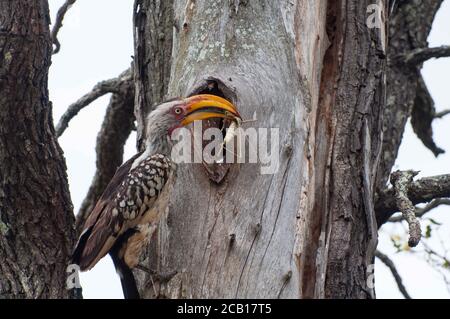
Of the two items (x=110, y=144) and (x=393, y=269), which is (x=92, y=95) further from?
(x=393, y=269)

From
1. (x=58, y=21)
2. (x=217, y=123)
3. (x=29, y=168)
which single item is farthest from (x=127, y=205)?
(x=58, y=21)

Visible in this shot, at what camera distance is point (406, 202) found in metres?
4.43

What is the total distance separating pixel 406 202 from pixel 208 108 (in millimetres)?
1097

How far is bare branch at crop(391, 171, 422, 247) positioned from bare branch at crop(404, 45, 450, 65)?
1470 mm

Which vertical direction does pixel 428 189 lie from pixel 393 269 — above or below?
above

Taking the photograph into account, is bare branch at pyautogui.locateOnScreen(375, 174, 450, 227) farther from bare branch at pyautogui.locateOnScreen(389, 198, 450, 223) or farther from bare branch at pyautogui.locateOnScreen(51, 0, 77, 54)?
bare branch at pyautogui.locateOnScreen(51, 0, 77, 54)

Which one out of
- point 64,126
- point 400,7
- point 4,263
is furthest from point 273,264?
point 400,7

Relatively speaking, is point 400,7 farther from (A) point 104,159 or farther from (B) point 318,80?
(A) point 104,159

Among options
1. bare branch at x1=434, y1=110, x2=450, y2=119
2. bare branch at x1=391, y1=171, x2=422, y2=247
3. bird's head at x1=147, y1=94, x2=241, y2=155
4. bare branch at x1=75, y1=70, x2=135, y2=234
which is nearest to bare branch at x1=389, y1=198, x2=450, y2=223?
bare branch at x1=434, y1=110, x2=450, y2=119

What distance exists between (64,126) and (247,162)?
229 centimetres

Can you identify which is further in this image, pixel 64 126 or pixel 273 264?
pixel 64 126

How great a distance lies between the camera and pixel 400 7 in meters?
6.34

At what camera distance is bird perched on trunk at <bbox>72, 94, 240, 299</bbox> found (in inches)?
176
